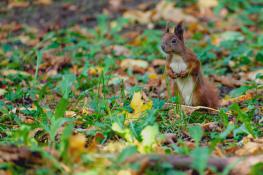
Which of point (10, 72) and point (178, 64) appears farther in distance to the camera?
point (10, 72)

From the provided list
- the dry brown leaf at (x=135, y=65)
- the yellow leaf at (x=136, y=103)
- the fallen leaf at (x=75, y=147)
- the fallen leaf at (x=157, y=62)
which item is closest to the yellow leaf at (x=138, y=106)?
the yellow leaf at (x=136, y=103)

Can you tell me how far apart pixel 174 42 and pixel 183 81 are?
339 millimetres

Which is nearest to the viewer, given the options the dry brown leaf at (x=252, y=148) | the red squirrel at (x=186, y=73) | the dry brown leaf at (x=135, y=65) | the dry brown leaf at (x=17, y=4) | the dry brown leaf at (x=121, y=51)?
the dry brown leaf at (x=252, y=148)

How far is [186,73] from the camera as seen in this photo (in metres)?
5.01

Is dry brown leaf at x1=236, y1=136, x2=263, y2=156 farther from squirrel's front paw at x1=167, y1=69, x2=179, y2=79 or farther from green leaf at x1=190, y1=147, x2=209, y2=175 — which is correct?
squirrel's front paw at x1=167, y1=69, x2=179, y2=79

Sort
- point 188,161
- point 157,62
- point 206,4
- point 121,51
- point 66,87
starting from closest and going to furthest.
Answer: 1. point 188,161
2. point 66,87
3. point 157,62
4. point 121,51
5. point 206,4

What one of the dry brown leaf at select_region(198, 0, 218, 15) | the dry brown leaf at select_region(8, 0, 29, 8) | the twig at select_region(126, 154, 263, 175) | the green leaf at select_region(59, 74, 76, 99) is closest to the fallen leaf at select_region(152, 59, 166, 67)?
the green leaf at select_region(59, 74, 76, 99)

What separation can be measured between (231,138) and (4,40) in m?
4.41

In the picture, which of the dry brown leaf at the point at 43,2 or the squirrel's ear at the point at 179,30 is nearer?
the squirrel's ear at the point at 179,30

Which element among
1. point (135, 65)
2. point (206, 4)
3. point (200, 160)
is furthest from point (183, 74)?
point (206, 4)

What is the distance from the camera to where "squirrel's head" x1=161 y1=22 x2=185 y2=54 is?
5.07m

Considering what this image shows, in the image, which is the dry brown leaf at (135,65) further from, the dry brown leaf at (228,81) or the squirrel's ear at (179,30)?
the squirrel's ear at (179,30)

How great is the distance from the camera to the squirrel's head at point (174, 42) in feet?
16.6

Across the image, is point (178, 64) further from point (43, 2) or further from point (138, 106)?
point (43, 2)
